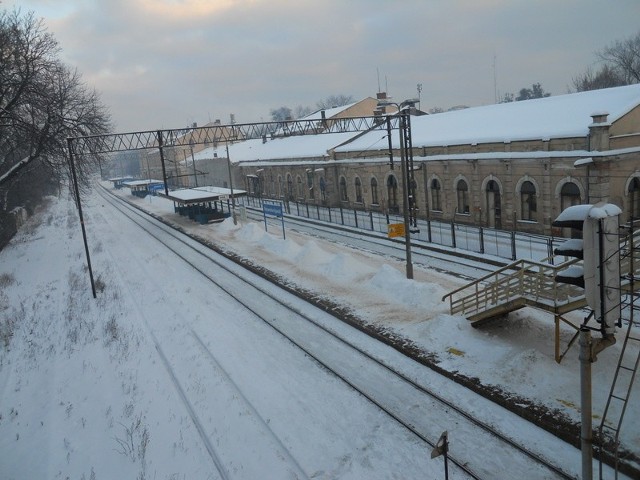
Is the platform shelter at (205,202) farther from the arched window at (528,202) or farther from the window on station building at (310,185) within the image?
the arched window at (528,202)

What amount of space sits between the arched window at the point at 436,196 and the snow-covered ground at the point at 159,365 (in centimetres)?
884

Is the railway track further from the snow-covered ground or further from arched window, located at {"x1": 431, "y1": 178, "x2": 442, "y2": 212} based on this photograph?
arched window, located at {"x1": 431, "y1": 178, "x2": 442, "y2": 212}

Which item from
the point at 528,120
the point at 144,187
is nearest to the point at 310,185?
the point at 528,120

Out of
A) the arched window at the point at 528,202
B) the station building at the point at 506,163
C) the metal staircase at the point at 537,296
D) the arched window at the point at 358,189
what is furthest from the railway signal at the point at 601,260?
the arched window at the point at 358,189

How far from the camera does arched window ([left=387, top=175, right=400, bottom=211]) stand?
3367 centimetres

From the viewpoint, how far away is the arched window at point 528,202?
2377 centimetres

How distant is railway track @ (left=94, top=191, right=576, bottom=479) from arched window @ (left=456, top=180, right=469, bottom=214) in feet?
45.2

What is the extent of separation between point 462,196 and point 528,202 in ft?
14.7

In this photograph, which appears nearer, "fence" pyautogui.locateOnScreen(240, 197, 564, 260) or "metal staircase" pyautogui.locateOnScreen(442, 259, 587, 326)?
"metal staircase" pyautogui.locateOnScreen(442, 259, 587, 326)

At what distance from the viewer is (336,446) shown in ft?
28.9

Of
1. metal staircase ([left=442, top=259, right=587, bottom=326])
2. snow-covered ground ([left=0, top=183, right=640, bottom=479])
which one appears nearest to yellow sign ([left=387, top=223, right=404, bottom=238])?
snow-covered ground ([left=0, top=183, right=640, bottom=479])

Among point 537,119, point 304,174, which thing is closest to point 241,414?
point 537,119

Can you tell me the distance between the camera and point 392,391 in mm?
10586

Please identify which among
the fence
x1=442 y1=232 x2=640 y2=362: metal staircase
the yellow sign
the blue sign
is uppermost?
the blue sign
